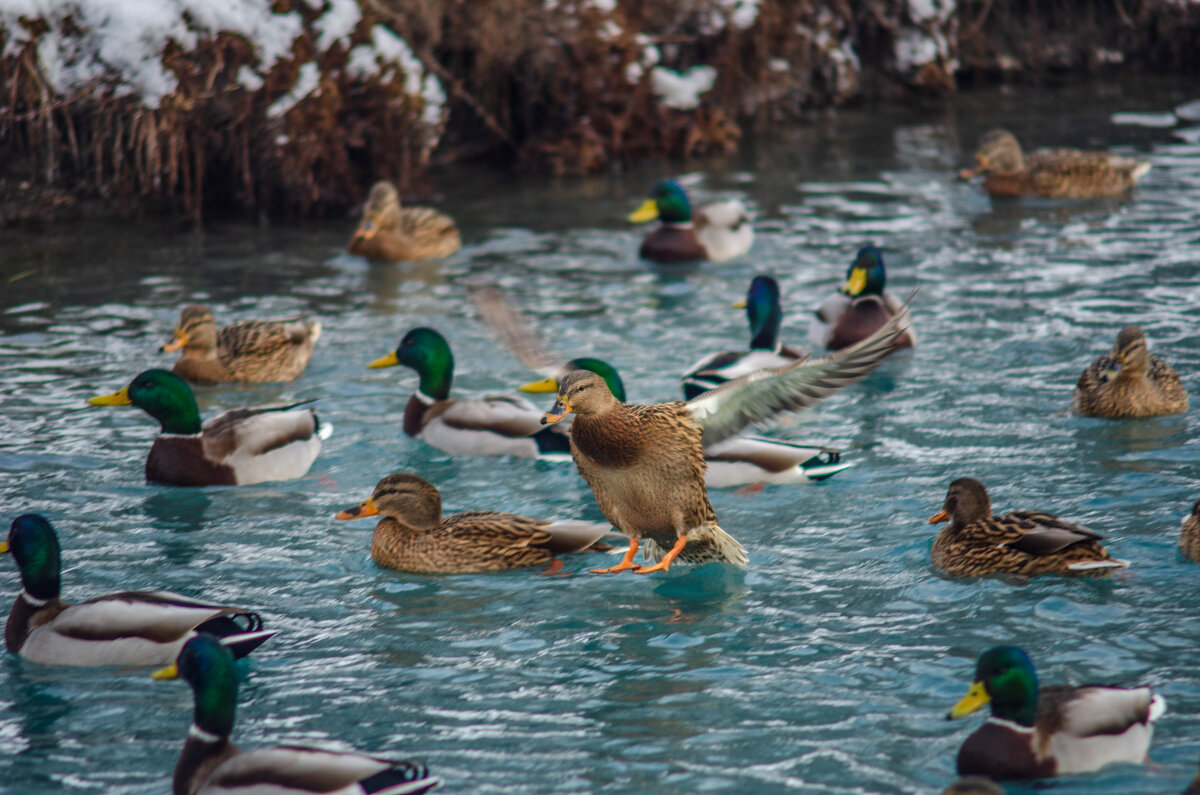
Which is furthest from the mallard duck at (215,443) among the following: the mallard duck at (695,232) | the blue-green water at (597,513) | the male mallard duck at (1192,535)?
the mallard duck at (695,232)

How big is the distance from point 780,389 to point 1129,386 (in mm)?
2715

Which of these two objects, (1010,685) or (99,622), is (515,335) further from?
(1010,685)

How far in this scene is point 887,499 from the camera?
7.00 meters

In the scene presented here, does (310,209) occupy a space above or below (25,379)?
above

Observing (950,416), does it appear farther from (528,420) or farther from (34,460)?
(34,460)

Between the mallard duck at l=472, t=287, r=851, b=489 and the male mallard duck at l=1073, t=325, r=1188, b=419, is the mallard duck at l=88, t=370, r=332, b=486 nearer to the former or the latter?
the mallard duck at l=472, t=287, r=851, b=489

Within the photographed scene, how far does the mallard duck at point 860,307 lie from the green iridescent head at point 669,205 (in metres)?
2.63

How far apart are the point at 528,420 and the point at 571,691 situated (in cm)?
281

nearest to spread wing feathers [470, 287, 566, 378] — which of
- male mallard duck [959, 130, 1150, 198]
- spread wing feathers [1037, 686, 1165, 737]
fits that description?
spread wing feathers [1037, 686, 1165, 737]

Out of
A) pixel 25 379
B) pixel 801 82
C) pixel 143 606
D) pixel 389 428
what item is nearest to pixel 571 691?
pixel 143 606

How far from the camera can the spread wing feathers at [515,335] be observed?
6996 mm

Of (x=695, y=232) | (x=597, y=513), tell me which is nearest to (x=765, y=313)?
(x=597, y=513)

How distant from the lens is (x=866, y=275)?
935 centimetres

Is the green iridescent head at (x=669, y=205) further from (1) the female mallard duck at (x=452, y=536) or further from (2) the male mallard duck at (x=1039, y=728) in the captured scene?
(2) the male mallard duck at (x=1039, y=728)
